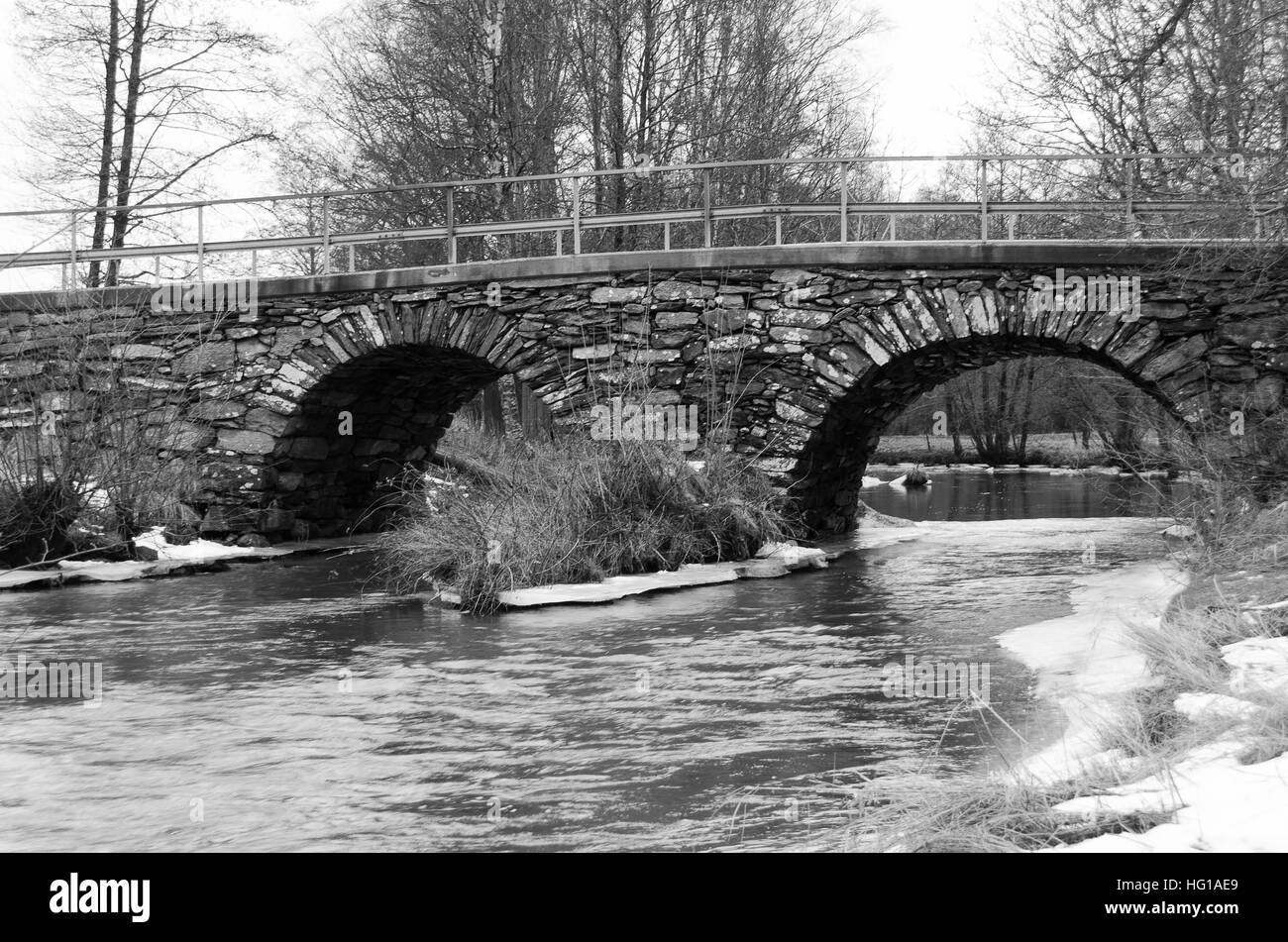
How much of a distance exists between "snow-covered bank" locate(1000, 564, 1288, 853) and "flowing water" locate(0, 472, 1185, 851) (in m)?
0.29

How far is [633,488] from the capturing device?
12.4 meters

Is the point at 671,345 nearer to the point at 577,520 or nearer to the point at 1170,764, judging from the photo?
the point at 577,520

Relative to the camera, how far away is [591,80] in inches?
808

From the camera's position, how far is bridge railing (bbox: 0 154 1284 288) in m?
12.8

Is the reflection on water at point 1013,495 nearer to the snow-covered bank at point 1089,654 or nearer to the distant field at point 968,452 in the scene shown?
the distant field at point 968,452

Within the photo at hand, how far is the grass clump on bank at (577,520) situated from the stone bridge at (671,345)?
41.2 inches

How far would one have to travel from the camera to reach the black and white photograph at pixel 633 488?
5.13m

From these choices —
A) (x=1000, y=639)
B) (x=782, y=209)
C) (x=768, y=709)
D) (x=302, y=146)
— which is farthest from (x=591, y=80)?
(x=768, y=709)

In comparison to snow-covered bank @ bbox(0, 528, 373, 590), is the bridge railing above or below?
above

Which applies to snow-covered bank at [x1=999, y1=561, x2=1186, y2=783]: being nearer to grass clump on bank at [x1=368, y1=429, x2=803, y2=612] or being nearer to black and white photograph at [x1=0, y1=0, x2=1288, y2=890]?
black and white photograph at [x1=0, y1=0, x2=1288, y2=890]

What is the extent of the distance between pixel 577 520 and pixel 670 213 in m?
4.23

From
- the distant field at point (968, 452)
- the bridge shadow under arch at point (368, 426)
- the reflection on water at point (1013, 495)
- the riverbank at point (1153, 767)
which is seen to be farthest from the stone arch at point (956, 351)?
the distant field at point (968, 452)

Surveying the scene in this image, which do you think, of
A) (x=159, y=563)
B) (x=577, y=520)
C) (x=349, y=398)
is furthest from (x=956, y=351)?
(x=159, y=563)

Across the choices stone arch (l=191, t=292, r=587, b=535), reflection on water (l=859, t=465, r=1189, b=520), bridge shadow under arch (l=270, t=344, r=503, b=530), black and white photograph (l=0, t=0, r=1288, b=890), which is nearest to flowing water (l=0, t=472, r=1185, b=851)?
black and white photograph (l=0, t=0, r=1288, b=890)
